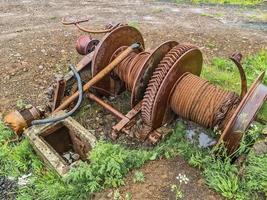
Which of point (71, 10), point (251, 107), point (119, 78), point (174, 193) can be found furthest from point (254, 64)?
point (71, 10)

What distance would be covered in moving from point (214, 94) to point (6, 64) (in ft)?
12.4

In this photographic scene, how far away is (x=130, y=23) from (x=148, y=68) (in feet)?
13.6

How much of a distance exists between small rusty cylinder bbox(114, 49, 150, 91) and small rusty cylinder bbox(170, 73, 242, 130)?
0.59 metres

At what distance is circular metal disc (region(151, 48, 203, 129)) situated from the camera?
4.00m

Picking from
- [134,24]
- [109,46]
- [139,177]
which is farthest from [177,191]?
[134,24]

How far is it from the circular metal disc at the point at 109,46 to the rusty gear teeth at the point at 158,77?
848 mm

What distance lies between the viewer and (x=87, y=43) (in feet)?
16.9

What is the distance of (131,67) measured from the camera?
4508 mm

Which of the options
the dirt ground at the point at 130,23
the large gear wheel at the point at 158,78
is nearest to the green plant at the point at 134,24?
the dirt ground at the point at 130,23

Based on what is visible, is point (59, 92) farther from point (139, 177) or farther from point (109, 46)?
point (139, 177)

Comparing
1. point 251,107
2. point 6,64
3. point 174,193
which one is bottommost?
point 174,193

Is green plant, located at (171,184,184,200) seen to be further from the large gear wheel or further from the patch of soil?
the large gear wheel

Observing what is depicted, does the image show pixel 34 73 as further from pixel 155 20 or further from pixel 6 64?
pixel 155 20

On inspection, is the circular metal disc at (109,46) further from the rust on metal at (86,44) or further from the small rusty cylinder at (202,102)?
the small rusty cylinder at (202,102)
